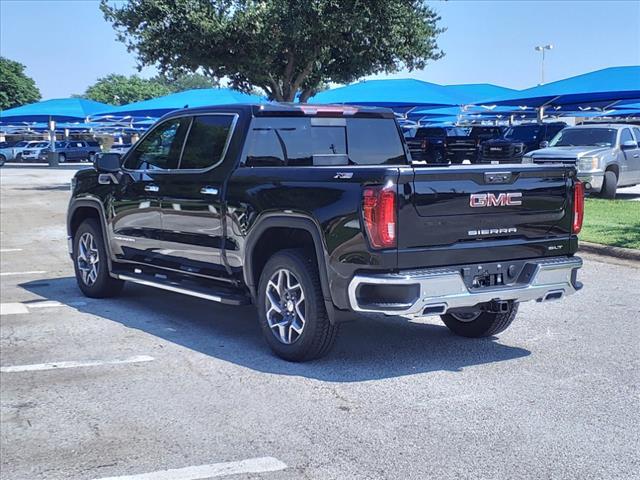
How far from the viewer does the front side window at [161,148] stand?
24.5 feet

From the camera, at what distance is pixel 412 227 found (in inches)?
211

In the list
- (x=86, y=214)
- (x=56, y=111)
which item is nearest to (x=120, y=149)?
(x=56, y=111)

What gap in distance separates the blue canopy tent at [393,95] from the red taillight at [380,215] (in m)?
23.4

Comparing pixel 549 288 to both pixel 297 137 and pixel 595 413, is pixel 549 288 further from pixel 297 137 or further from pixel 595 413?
pixel 297 137

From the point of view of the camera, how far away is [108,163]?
315 inches

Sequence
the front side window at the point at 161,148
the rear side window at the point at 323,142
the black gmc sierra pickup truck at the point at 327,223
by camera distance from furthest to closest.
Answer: the front side window at the point at 161,148 < the rear side window at the point at 323,142 < the black gmc sierra pickup truck at the point at 327,223

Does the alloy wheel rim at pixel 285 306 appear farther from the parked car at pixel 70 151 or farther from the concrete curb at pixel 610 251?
the parked car at pixel 70 151

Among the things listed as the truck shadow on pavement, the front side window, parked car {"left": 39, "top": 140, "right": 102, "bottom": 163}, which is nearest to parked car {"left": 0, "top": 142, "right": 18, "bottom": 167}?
parked car {"left": 39, "top": 140, "right": 102, "bottom": 163}

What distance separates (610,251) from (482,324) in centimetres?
514

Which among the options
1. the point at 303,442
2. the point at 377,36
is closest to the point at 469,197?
the point at 303,442

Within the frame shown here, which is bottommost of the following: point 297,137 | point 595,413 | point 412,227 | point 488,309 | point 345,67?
point 595,413

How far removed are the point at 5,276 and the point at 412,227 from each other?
22.6 ft

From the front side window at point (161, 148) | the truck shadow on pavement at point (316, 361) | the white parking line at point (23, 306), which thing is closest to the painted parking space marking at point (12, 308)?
the white parking line at point (23, 306)

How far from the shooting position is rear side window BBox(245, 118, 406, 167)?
6.82 meters
